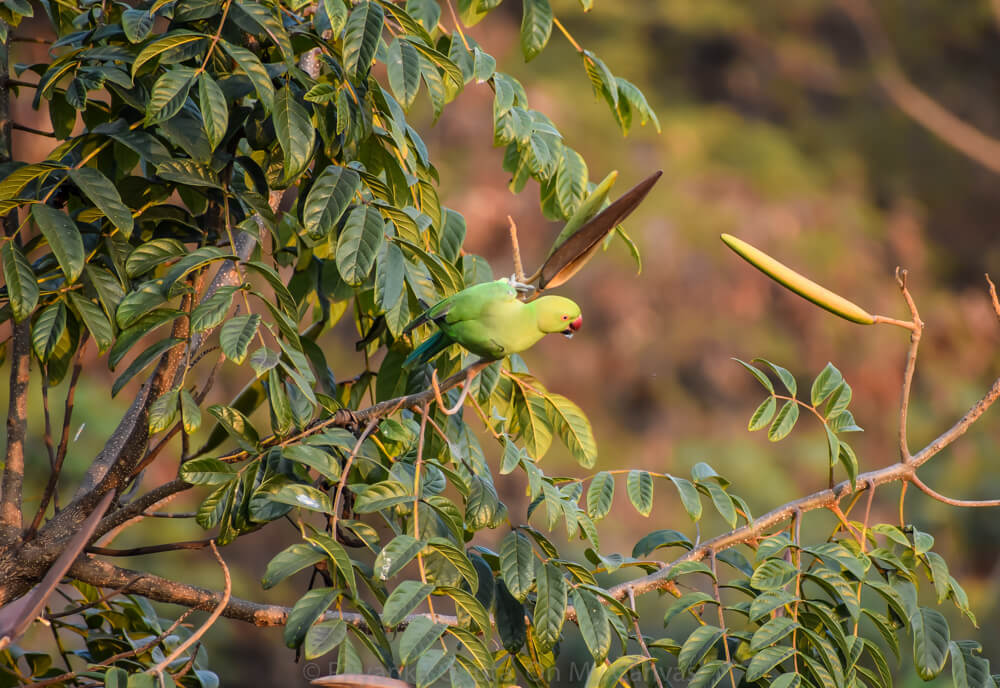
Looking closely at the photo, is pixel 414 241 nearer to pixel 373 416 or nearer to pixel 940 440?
pixel 373 416

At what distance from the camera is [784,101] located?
6957mm

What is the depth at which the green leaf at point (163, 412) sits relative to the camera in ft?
2.35

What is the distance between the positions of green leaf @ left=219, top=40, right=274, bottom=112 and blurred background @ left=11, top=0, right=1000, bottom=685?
3.83 meters

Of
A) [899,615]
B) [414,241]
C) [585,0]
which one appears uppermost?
[585,0]

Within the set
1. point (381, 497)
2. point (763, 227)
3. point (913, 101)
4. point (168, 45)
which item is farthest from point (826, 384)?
point (913, 101)

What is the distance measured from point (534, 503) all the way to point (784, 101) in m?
6.88

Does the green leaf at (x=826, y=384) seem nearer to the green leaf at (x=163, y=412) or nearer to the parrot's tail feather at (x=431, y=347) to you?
the parrot's tail feather at (x=431, y=347)

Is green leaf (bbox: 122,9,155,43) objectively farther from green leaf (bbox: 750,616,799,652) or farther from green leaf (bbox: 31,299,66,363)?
green leaf (bbox: 750,616,799,652)

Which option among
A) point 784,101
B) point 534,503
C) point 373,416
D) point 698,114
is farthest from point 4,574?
point 784,101

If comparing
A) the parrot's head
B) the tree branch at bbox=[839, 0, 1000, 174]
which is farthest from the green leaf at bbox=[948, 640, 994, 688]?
the tree branch at bbox=[839, 0, 1000, 174]

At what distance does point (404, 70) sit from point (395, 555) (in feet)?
1.52

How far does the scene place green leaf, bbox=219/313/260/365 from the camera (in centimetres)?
70

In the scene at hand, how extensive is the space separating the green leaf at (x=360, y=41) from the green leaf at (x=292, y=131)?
6 centimetres

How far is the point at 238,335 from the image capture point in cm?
72
